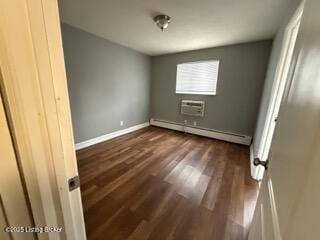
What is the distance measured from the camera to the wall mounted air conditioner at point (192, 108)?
3879 millimetres

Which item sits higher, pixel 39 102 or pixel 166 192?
pixel 39 102

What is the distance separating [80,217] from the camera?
0.61 meters

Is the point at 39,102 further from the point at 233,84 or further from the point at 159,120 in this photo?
the point at 159,120

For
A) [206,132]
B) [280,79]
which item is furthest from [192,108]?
[280,79]

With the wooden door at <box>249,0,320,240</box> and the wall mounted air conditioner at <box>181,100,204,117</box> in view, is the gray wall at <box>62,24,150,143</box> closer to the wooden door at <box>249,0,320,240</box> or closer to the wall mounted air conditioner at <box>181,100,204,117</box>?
the wall mounted air conditioner at <box>181,100,204,117</box>

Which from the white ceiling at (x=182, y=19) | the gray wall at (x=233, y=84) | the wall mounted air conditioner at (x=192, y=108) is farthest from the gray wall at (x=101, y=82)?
the wall mounted air conditioner at (x=192, y=108)

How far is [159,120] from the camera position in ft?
15.6

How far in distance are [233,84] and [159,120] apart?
2.45 metres

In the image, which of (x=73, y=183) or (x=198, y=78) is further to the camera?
(x=198, y=78)

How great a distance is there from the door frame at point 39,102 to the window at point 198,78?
3720mm

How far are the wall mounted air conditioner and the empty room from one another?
0.10 feet

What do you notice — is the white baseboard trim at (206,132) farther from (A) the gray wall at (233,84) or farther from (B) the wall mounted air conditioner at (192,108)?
(B) the wall mounted air conditioner at (192,108)

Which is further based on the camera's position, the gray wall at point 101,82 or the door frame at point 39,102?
the gray wall at point 101,82

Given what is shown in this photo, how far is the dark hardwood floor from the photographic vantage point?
4.41 feet
